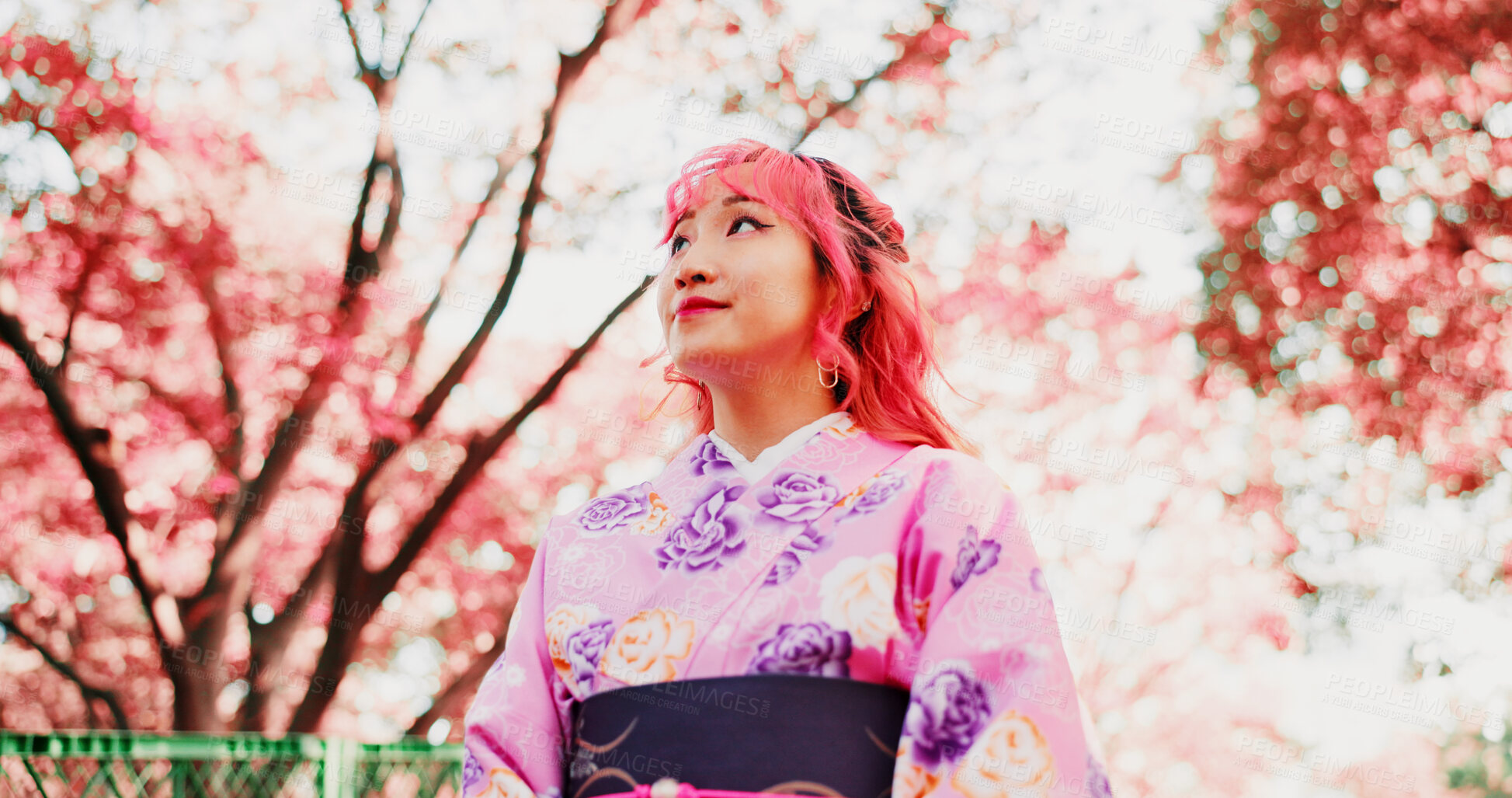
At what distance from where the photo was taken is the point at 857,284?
204cm

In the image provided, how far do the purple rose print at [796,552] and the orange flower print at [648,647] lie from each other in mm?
158

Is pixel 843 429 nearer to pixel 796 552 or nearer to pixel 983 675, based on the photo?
pixel 796 552

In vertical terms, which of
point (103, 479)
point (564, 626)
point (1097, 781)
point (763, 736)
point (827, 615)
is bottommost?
point (1097, 781)

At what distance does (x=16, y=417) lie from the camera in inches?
250

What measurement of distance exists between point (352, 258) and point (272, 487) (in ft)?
4.33

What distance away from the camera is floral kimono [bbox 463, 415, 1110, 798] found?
143cm

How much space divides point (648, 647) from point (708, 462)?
451 millimetres

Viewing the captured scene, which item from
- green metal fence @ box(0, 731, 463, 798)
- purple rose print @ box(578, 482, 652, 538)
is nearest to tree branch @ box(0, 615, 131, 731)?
green metal fence @ box(0, 731, 463, 798)

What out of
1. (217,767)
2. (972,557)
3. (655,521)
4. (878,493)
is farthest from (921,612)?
(217,767)

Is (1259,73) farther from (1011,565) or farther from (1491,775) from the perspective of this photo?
(1491,775)

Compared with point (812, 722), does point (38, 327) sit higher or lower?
higher

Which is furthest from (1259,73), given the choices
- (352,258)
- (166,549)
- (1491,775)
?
(1491,775)

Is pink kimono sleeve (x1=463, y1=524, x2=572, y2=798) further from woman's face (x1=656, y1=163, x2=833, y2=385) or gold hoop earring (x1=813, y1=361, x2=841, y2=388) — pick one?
gold hoop earring (x1=813, y1=361, x2=841, y2=388)

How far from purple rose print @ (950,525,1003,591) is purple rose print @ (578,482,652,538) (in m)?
0.65
